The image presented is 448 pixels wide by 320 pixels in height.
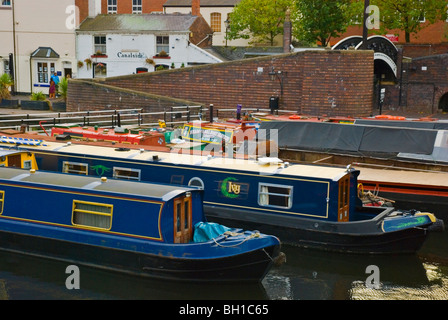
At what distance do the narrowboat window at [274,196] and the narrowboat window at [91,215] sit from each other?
3.74 meters

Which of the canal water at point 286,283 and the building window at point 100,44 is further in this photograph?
the building window at point 100,44

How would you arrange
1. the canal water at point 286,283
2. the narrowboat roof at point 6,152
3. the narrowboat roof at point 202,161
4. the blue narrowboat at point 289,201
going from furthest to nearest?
the narrowboat roof at point 6,152
the narrowboat roof at point 202,161
the blue narrowboat at point 289,201
the canal water at point 286,283

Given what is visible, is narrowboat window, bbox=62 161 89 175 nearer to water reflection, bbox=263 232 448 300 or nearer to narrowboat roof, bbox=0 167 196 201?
narrowboat roof, bbox=0 167 196 201

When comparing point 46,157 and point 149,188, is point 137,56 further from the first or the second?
point 149,188

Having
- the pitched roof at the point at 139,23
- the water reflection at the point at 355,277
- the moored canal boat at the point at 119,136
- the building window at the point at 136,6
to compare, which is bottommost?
the water reflection at the point at 355,277

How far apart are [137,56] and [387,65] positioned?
14.6 m

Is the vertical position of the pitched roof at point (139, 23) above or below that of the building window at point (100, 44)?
above

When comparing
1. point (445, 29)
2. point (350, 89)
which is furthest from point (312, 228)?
point (445, 29)

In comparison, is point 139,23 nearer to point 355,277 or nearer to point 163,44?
point 163,44

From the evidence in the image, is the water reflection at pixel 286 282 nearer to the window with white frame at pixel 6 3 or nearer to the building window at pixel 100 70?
the building window at pixel 100 70

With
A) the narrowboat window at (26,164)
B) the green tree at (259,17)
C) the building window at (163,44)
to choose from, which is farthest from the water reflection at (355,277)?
the green tree at (259,17)

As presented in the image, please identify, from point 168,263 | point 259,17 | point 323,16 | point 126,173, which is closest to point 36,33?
point 259,17

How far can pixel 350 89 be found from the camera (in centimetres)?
2794

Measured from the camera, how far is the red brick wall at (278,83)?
28.0m
